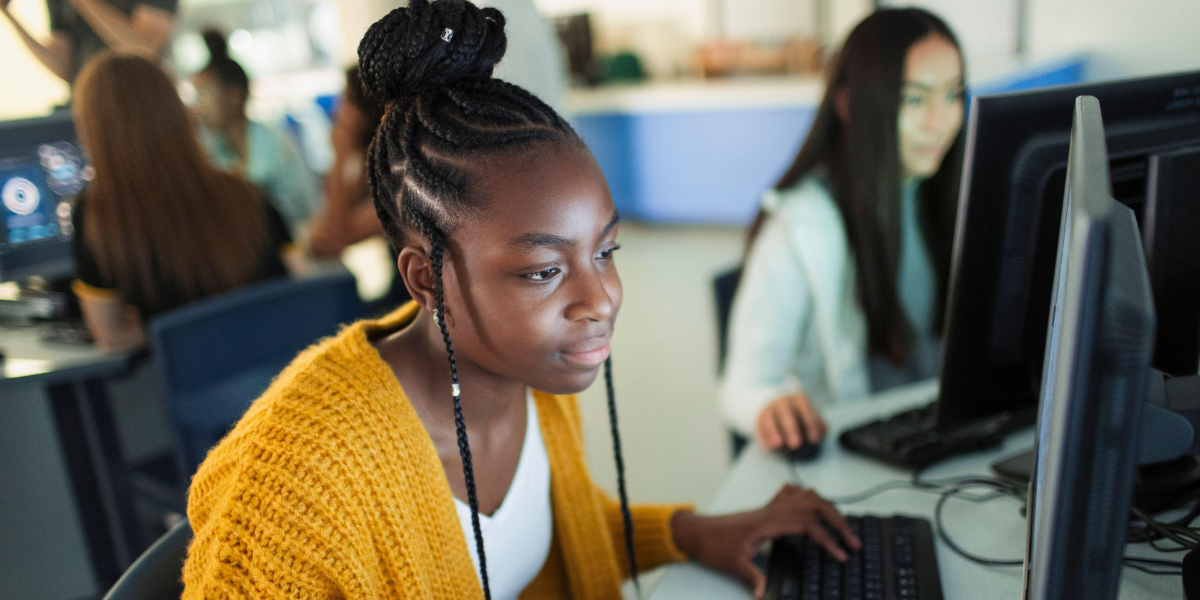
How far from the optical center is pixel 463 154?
0.69 meters

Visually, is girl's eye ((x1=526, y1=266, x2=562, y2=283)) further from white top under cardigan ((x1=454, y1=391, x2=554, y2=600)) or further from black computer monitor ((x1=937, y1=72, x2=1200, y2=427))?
black computer monitor ((x1=937, y1=72, x2=1200, y2=427))

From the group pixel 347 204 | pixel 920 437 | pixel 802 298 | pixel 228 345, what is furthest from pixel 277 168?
pixel 920 437

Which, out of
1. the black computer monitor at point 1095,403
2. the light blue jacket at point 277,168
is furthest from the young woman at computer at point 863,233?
the light blue jacket at point 277,168

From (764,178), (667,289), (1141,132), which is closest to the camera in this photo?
(1141,132)

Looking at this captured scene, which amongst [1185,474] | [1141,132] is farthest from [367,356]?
[1185,474]

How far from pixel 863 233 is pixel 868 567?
2.46ft

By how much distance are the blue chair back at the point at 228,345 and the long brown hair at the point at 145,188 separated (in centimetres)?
33

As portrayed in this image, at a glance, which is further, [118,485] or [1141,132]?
[118,485]

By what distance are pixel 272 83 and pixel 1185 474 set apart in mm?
6039

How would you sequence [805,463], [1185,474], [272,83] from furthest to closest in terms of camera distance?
[272,83] < [805,463] < [1185,474]

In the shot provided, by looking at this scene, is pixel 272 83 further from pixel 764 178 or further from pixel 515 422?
pixel 515 422

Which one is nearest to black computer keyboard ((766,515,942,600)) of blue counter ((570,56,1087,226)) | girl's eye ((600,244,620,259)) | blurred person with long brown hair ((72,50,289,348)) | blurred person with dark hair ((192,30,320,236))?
girl's eye ((600,244,620,259))

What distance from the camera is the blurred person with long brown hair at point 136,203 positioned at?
1.74 metres

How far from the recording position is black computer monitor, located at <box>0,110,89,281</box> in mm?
1765
